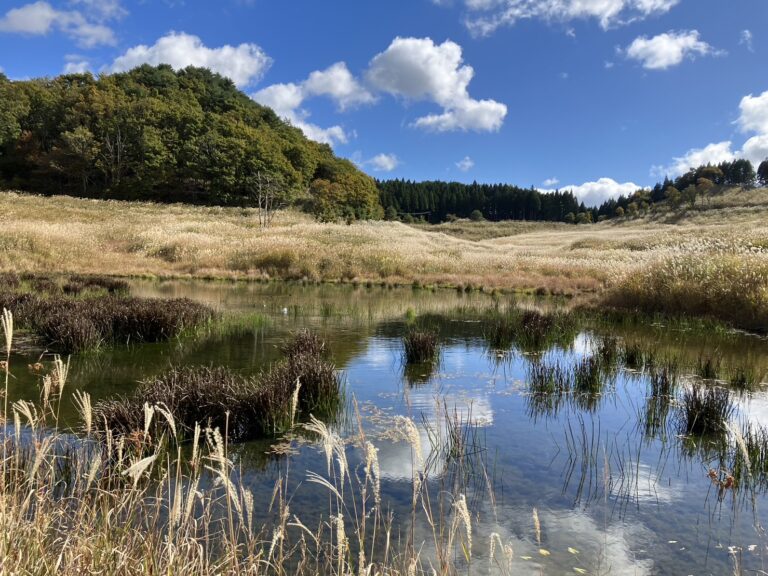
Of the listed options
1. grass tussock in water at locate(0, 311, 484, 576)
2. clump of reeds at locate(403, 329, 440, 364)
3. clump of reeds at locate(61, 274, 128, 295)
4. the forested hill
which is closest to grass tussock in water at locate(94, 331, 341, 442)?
grass tussock in water at locate(0, 311, 484, 576)

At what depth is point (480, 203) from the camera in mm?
125625

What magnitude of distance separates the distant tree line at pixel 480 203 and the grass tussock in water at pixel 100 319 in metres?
107

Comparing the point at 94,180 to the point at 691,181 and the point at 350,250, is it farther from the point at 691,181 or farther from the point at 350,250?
the point at 691,181

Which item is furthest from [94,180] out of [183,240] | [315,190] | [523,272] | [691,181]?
[691,181]

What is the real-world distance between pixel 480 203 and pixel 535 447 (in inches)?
4857

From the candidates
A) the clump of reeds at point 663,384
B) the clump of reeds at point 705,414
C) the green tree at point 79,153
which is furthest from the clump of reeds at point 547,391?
the green tree at point 79,153

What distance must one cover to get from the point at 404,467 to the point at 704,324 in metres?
12.4

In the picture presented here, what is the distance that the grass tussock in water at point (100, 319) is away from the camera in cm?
984

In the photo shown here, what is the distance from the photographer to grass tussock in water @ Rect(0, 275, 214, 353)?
32.3ft

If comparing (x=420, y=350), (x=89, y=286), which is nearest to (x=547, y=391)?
(x=420, y=350)

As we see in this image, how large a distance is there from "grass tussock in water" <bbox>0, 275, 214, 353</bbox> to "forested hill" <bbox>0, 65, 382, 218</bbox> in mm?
50387

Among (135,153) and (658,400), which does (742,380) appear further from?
(135,153)

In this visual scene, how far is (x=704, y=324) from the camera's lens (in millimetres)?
14453

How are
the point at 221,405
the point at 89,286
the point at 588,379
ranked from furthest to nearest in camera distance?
the point at 89,286, the point at 588,379, the point at 221,405
